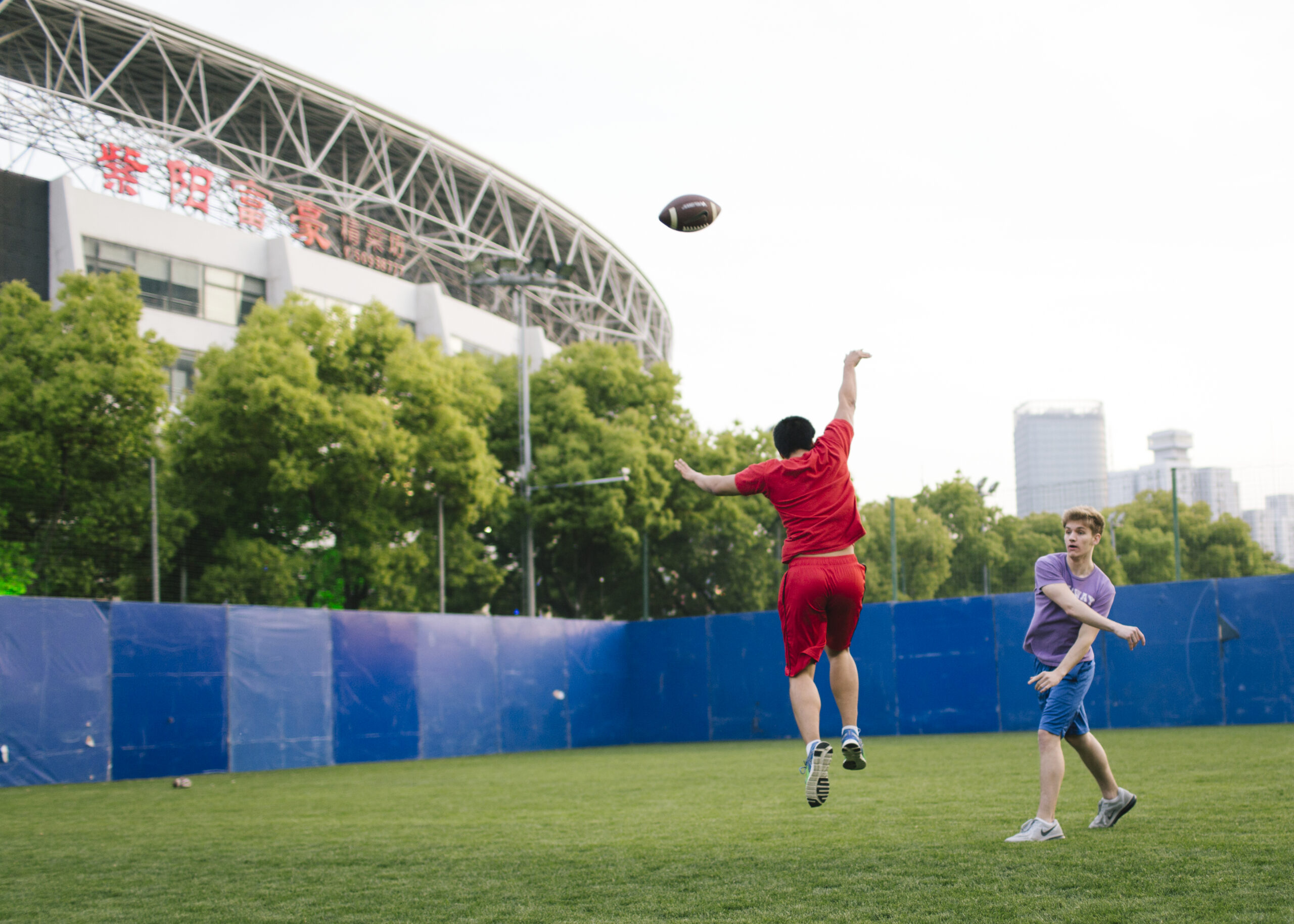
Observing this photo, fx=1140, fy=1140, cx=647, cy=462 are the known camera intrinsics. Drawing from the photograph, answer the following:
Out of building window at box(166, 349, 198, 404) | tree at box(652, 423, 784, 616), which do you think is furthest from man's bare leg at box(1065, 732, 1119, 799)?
building window at box(166, 349, 198, 404)

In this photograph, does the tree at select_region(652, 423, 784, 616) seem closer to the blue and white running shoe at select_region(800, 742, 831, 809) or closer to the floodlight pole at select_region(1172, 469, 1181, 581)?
the floodlight pole at select_region(1172, 469, 1181, 581)

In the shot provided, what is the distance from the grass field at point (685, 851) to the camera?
501 cm

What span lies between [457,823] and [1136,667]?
14.1 m

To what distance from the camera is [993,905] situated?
15.5ft

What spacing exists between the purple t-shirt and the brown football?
137 inches

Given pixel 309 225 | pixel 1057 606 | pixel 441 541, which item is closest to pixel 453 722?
pixel 441 541

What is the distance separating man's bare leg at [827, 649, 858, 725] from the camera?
6246mm

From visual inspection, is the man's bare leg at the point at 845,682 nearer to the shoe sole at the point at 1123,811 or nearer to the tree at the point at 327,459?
the shoe sole at the point at 1123,811

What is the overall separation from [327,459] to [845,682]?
18.6 m

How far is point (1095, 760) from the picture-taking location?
6520 millimetres

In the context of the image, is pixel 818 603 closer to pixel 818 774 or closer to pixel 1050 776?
pixel 818 774

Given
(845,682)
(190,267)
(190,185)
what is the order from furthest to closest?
(190,185) < (190,267) < (845,682)

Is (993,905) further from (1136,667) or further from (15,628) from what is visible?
(1136,667)

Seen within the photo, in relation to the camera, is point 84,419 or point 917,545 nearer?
point 84,419
